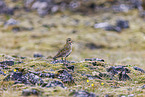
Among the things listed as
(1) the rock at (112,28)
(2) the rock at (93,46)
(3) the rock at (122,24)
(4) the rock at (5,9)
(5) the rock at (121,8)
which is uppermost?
(4) the rock at (5,9)

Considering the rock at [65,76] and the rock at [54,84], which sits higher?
the rock at [65,76]

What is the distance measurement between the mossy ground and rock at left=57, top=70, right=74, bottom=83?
0.31 metres

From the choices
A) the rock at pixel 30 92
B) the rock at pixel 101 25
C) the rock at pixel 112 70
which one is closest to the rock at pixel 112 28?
the rock at pixel 101 25

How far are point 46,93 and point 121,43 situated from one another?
111ft

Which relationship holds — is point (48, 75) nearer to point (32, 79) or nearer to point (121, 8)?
point (32, 79)

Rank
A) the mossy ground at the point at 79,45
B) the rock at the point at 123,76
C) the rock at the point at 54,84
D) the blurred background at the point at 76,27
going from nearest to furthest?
the rock at the point at 54,84
the mossy ground at the point at 79,45
the rock at the point at 123,76
the blurred background at the point at 76,27

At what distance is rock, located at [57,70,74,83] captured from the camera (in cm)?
903

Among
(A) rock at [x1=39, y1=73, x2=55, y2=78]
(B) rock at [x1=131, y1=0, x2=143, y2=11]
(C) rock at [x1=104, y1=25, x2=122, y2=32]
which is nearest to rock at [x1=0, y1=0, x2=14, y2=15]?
(C) rock at [x1=104, y1=25, x2=122, y2=32]

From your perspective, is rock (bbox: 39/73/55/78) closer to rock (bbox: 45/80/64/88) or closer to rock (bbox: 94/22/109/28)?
rock (bbox: 45/80/64/88)

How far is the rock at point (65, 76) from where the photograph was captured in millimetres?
9034

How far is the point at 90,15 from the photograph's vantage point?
2355 inches

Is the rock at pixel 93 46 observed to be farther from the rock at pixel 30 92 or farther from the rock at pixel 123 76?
the rock at pixel 30 92

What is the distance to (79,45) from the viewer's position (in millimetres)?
38344

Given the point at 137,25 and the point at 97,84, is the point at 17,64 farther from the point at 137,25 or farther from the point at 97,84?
the point at 137,25
